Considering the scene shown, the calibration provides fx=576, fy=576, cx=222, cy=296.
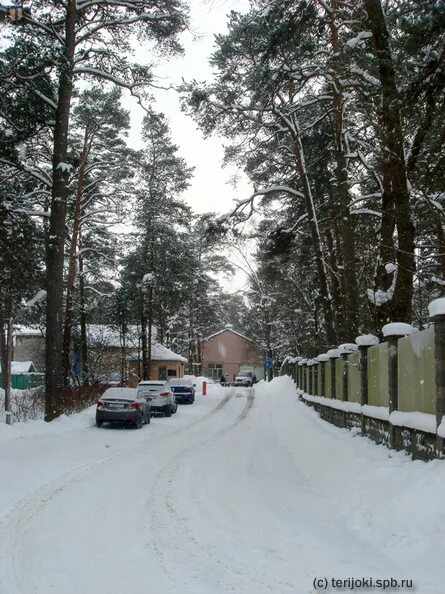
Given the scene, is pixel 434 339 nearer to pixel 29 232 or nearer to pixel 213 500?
pixel 213 500

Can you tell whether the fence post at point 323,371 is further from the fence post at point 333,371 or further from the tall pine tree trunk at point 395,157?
the tall pine tree trunk at point 395,157

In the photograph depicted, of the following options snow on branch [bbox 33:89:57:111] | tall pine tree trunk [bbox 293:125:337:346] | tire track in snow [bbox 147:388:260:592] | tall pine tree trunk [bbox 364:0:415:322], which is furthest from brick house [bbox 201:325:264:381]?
tire track in snow [bbox 147:388:260:592]

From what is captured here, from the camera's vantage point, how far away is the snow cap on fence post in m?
6.83

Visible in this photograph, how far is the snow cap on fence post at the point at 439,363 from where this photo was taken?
6.83 m

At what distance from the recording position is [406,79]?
991 cm

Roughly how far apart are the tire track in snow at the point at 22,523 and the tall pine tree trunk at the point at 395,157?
6588 millimetres

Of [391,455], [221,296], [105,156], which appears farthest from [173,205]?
[221,296]

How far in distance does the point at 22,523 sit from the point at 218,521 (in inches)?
86.2

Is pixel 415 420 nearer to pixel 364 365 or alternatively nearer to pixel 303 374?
A: pixel 364 365

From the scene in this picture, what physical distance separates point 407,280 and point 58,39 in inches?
499

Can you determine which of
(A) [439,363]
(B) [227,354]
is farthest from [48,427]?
(B) [227,354]

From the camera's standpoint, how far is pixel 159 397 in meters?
25.2

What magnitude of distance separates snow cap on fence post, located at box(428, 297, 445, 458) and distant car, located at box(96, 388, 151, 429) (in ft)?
43.6

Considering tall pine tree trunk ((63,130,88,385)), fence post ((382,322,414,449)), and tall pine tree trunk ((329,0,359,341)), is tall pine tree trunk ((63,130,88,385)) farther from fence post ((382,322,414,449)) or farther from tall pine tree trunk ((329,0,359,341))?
fence post ((382,322,414,449))
